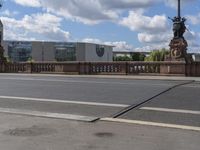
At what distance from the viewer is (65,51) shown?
6949 inches

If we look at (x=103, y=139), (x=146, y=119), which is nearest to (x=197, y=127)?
(x=146, y=119)

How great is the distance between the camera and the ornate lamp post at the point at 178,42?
37688 mm

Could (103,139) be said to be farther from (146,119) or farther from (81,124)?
(146,119)

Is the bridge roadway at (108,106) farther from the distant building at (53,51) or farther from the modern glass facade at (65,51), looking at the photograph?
the modern glass facade at (65,51)

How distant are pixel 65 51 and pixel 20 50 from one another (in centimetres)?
1781

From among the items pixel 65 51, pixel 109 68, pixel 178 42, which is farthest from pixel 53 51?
pixel 178 42

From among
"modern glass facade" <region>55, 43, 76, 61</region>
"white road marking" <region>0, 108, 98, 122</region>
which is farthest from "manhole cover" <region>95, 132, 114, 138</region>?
"modern glass facade" <region>55, 43, 76, 61</region>

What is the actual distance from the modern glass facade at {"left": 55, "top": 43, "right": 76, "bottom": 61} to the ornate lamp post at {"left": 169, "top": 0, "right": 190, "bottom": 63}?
13269cm

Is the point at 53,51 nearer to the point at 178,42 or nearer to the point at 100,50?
the point at 100,50

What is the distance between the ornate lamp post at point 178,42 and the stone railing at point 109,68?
1722 millimetres

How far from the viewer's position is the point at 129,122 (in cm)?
1081

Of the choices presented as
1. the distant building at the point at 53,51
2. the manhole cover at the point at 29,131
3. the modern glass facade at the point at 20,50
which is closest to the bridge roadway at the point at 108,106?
the manhole cover at the point at 29,131

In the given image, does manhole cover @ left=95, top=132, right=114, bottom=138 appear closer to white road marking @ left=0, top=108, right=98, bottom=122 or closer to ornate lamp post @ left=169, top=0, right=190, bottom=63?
white road marking @ left=0, top=108, right=98, bottom=122

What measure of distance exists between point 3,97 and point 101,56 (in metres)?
166
